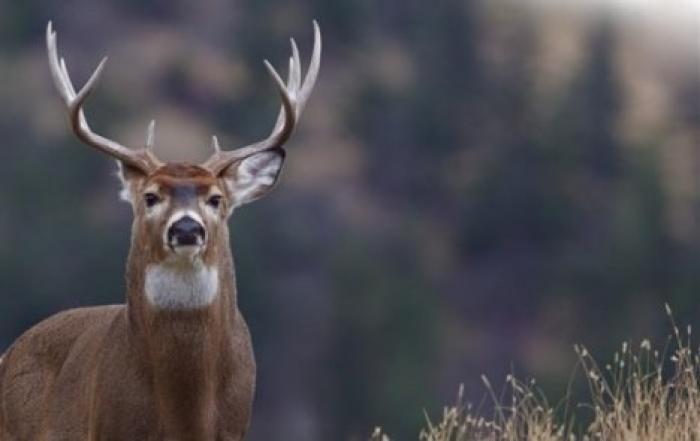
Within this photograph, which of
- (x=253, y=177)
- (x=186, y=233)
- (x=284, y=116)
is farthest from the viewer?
(x=284, y=116)

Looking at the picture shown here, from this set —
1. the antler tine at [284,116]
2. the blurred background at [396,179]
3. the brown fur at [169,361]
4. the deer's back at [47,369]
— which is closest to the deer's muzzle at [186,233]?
the brown fur at [169,361]

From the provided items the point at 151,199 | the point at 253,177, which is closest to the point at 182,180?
the point at 151,199

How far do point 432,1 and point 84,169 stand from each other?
2056 centimetres

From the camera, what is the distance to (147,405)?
10727 millimetres

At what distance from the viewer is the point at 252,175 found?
11.3 meters

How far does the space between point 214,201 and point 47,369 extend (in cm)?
167

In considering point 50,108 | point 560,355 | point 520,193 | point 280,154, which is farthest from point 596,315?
point 280,154

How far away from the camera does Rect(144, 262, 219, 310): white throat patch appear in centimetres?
1053

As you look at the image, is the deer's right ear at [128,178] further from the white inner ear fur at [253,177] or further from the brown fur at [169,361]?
the white inner ear fur at [253,177]

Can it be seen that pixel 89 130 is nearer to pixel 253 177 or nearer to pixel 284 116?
pixel 253 177

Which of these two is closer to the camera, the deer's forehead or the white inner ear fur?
the deer's forehead

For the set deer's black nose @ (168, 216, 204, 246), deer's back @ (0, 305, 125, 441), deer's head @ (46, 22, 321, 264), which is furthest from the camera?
deer's back @ (0, 305, 125, 441)

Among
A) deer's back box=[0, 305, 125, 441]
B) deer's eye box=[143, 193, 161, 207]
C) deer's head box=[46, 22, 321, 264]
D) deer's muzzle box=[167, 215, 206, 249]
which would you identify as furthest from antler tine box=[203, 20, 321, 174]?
deer's back box=[0, 305, 125, 441]

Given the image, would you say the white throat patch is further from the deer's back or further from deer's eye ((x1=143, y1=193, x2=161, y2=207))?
the deer's back
